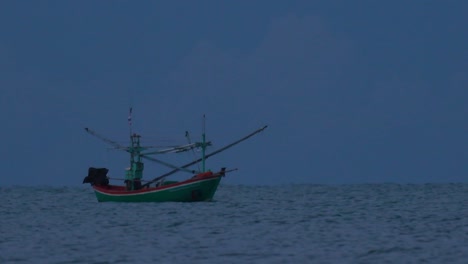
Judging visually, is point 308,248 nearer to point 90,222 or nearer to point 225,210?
point 90,222

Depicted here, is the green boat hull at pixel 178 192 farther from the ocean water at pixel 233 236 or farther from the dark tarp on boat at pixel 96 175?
the dark tarp on boat at pixel 96 175

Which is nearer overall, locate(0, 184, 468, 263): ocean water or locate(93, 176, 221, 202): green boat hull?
locate(0, 184, 468, 263): ocean water

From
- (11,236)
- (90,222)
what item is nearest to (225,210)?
(90,222)

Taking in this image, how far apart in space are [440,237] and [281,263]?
11.6 m

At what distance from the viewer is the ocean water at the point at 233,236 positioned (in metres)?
36.5

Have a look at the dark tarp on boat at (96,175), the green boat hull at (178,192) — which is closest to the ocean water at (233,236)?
the green boat hull at (178,192)

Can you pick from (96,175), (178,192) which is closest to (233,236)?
(178,192)

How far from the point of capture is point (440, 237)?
43406 mm

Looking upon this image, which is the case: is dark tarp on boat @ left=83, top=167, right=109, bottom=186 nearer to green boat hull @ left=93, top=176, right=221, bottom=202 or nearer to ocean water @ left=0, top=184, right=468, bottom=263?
green boat hull @ left=93, top=176, right=221, bottom=202

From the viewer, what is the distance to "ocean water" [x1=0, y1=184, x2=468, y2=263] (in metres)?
36.5

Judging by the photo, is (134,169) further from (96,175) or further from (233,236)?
(233,236)

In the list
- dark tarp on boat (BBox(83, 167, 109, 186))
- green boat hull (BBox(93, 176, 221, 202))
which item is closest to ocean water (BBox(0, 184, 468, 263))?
green boat hull (BBox(93, 176, 221, 202))

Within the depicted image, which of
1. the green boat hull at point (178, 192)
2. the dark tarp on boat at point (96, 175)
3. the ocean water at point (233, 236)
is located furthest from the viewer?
the dark tarp on boat at point (96, 175)

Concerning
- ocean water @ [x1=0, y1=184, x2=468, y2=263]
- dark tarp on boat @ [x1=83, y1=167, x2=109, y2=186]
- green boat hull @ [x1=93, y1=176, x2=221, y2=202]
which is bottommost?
ocean water @ [x1=0, y1=184, x2=468, y2=263]
